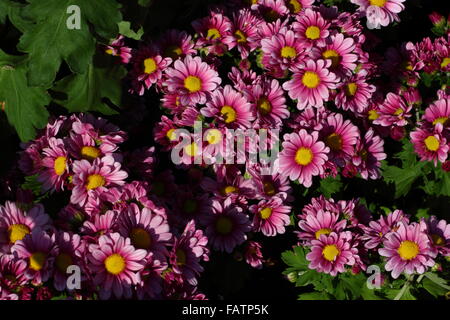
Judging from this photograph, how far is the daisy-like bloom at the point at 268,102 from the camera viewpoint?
245 cm

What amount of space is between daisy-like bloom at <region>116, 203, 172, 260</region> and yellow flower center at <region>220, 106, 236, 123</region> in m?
0.51

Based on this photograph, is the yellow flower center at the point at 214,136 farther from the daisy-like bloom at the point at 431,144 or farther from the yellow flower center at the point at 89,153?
the daisy-like bloom at the point at 431,144

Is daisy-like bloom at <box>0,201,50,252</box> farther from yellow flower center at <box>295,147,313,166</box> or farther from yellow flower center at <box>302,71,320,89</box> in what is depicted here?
yellow flower center at <box>302,71,320,89</box>

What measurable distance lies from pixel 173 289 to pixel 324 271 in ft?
2.03

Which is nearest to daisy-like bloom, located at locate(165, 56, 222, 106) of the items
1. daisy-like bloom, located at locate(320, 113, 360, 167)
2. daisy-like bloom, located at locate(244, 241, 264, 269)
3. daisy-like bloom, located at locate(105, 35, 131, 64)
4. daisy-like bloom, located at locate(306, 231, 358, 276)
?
daisy-like bloom, located at locate(105, 35, 131, 64)

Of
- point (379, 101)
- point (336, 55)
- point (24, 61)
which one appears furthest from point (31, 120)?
point (379, 101)

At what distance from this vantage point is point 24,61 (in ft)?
8.85

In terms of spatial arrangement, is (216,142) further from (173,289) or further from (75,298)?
(75,298)

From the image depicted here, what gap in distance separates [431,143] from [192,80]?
984 millimetres

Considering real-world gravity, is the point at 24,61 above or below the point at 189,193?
above

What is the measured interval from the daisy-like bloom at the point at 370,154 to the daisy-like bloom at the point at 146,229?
2.96ft

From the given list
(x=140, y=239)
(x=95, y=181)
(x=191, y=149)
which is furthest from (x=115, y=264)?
(x=191, y=149)

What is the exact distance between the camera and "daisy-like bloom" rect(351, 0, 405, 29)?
2.69m

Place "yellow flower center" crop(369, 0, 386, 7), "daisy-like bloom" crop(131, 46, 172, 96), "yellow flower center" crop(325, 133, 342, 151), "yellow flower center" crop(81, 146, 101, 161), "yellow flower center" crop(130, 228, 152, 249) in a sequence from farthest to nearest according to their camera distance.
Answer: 1. "yellow flower center" crop(369, 0, 386, 7)
2. "daisy-like bloom" crop(131, 46, 172, 96)
3. "yellow flower center" crop(325, 133, 342, 151)
4. "yellow flower center" crop(81, 146, 101, 161)
5. "yellow flower center" crop(130, 228, 152, 249)
